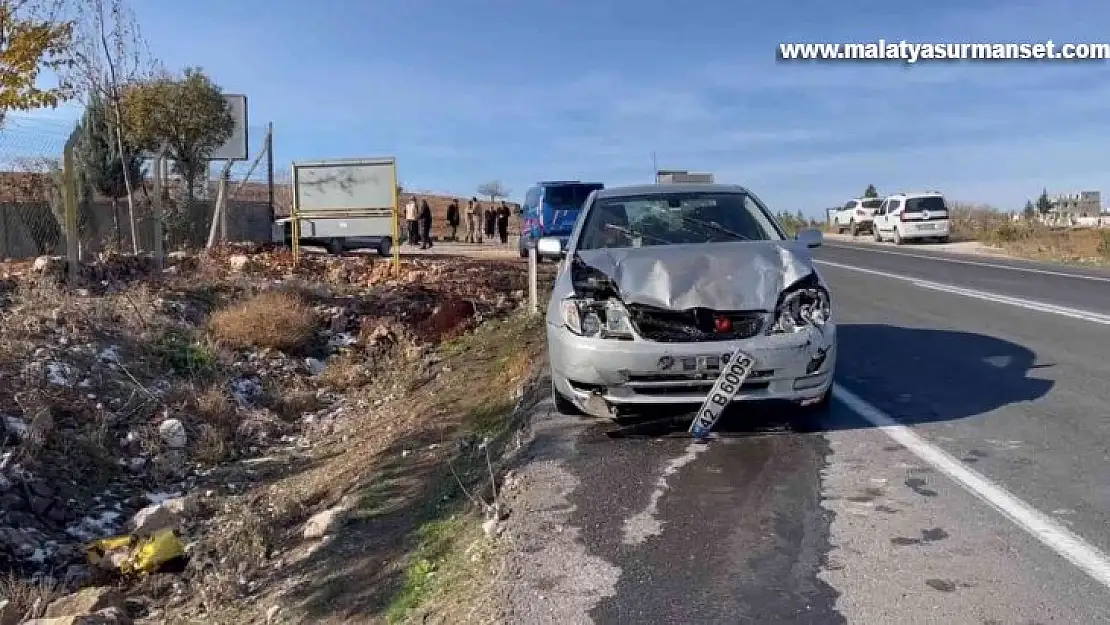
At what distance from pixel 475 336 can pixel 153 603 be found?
6581 mm

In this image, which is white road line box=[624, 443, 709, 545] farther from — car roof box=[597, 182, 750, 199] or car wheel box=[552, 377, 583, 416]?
car roof box=[597, 182, 750, 199]

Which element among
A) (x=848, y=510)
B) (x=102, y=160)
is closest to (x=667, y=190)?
(x=848, y=510)

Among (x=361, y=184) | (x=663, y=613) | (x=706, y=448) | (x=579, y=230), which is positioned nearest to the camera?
(x=663, y=613)

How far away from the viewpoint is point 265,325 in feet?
38.6

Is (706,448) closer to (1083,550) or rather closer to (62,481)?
(1083,550)

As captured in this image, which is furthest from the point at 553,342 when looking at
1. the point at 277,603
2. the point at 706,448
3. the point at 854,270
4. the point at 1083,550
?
the point at 854,270

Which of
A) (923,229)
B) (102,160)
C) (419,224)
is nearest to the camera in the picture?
(102,160)

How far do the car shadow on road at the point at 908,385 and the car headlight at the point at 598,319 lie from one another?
2.19 feet

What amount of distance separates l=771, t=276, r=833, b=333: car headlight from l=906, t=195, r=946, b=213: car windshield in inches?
1226

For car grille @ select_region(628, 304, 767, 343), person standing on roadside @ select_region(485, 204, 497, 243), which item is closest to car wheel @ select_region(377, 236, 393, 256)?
person standing on roadside @ select_region(485, 204, 497, 243)

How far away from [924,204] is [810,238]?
30.0m

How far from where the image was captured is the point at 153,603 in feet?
19.2

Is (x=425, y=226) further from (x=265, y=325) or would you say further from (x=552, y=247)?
(x=552, y=247)

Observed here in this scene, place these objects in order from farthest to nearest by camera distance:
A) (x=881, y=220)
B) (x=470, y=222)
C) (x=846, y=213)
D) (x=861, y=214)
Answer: (x=846, y=213)
(x=861, y=214)
(x=470, y=222)
(x=881, y=220)
